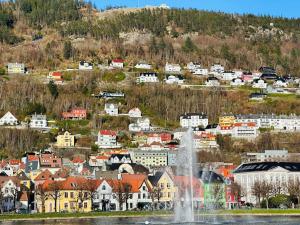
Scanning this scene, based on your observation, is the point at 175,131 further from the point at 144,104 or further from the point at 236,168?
the point at 236,168

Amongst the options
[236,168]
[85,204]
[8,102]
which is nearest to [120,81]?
[8,102]

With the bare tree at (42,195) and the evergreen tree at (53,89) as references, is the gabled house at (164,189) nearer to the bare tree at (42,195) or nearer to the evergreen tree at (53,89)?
the bare tree at (42,195)

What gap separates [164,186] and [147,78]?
10451 cm

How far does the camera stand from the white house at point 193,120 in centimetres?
16625

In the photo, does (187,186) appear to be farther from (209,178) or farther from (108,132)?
(108,132)

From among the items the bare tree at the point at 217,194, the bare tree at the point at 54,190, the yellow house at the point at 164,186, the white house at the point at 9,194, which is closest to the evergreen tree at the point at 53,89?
the yellow house at the point at 164,186

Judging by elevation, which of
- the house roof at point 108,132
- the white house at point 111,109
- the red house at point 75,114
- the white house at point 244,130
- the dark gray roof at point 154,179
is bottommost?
the dark gray roof at point 154,179

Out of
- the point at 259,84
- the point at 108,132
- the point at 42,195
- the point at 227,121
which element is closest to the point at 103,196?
the point at 42,195

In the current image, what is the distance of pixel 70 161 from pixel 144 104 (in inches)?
2227

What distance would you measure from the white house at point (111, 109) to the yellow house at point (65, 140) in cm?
2627

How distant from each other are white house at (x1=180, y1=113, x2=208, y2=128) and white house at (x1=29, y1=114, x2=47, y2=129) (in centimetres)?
3319

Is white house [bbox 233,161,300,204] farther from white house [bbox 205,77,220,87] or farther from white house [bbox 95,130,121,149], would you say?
white house [bbox 205,77,220,87]

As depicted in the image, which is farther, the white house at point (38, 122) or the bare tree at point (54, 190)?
the white house at point (38, 122)

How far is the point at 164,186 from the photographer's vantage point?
297 ft
